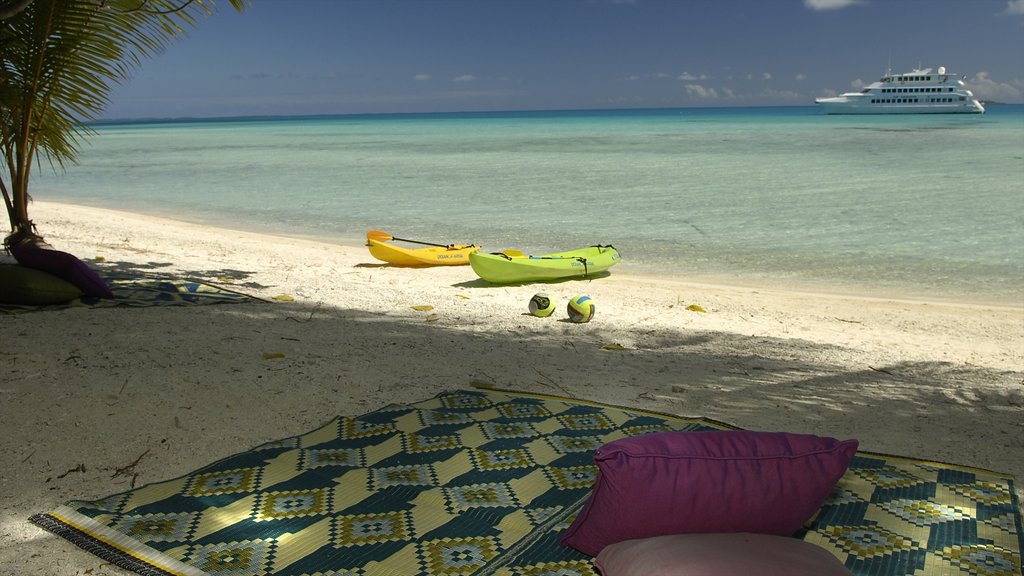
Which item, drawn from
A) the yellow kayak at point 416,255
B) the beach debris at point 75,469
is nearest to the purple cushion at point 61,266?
the beach debris at point 75,469

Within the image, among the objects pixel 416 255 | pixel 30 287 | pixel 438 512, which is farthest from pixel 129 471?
pixel 416 255

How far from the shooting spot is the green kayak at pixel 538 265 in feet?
25.8

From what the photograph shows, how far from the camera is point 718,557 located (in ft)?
6.96

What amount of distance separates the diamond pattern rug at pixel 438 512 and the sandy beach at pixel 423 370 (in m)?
0.23

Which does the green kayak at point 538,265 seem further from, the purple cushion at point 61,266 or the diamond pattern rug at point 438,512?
the diamond pattern rug at point 438,512

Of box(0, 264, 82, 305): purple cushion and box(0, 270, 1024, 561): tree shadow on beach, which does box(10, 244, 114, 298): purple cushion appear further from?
box(0, 270, 1024, 561): tree shadow on beach

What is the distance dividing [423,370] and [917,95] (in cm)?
8529

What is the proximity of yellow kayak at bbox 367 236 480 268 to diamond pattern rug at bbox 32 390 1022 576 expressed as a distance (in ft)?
18.5

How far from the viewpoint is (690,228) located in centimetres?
1312

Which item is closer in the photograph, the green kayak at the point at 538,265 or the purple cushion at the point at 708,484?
the purple cushion at the point at 708,484

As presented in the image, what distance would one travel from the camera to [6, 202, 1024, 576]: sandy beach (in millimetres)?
3443

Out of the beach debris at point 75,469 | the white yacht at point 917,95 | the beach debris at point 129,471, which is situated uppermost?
the white yacht at point 917,95

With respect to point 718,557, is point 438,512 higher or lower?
lower

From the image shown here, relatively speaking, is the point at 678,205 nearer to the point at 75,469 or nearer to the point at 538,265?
the point at 538,265
